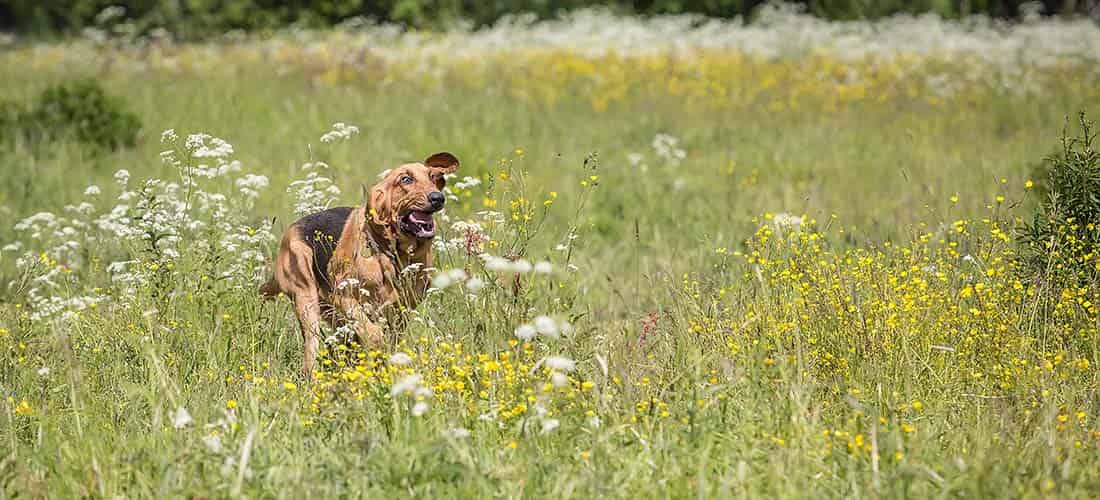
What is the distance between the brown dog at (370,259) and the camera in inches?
179

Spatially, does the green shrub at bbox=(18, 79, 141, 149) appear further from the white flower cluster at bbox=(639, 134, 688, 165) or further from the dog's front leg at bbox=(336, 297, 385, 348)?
the dog's front leg at bbox=(336, 297, 385, 348)

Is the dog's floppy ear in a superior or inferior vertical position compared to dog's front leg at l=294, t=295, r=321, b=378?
superior

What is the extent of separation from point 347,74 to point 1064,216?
394 inches

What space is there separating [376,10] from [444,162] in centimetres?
2149

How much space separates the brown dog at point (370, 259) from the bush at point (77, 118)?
20.1 feet

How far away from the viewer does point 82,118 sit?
10539 mm

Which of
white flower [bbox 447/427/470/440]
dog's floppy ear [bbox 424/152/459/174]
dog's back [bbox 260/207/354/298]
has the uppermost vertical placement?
dog's floppy ear [bbox 424/152/459/174]

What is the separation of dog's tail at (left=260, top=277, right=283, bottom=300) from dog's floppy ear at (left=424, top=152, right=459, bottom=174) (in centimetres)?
92

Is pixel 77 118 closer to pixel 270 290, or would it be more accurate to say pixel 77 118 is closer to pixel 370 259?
pixel 270 290

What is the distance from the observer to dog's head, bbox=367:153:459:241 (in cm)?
448

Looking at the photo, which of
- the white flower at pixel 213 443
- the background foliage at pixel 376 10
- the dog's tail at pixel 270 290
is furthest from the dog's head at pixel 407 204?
the background foliage at pixel 376 10

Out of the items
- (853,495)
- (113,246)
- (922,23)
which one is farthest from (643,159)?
(922,23)

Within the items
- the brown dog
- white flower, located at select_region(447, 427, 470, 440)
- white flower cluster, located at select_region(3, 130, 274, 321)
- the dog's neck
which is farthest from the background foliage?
white flower, located at select_region(447, 427, 470, 440)

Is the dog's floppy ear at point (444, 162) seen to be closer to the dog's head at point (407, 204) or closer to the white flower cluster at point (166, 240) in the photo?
the dog's head at point (407, 204)
